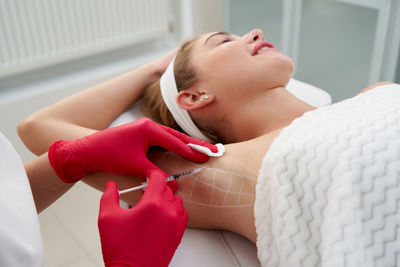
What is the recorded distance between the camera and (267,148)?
1179 mm

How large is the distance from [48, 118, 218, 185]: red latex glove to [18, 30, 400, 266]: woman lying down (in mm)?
63

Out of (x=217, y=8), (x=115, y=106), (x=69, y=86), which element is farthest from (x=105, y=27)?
(x=115, y=106)

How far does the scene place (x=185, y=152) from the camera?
1.15 metres

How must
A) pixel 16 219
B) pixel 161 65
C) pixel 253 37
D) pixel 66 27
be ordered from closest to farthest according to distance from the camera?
pixel 16 219 < pixel 253 37 < pixel 161 65 < pixel 66 27

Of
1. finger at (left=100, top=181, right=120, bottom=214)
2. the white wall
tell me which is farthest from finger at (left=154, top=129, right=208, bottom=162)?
the white wall

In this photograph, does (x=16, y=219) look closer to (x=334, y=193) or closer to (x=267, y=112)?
(x=334, y=193)

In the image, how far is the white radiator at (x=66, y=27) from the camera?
2166mm

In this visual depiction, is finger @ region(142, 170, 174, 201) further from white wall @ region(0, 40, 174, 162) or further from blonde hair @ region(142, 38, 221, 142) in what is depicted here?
white wall @ region(0, 40, 174, 162)

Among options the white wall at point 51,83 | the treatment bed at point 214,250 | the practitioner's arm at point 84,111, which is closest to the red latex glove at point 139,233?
the treatment bed at point 214,250

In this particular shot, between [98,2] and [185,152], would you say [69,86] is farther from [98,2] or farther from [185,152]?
[185,152]

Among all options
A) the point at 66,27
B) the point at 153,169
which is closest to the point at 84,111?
the point at 153,169

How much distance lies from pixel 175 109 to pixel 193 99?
3.4 inches

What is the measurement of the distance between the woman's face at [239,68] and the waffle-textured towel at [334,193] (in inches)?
11.8

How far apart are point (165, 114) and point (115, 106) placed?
19 cm
